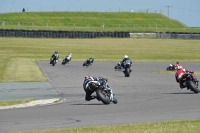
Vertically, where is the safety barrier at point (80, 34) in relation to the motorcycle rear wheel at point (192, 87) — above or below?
below

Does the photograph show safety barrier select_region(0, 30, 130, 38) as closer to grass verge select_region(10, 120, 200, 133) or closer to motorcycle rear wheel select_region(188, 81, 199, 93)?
motorcycle rear wheel select_region(188, 81, 199, 93)

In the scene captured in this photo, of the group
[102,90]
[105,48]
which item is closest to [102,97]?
[102,90]

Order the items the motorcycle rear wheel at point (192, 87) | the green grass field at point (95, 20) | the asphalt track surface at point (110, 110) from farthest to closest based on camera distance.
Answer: the green grass field at point (95, 20)
the motorcycle rear wheel at point (192, 87)
the asphalt track surface at point (110, 110)

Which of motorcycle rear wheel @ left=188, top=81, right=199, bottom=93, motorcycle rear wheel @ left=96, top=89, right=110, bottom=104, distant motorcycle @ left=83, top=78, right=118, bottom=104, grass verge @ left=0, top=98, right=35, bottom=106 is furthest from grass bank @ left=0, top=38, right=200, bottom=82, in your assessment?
motorcycle rear wheel @ left=96, top=89, right=110, bottom=104

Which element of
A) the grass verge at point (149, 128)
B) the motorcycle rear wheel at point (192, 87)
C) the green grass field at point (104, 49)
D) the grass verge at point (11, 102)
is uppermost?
the grass verge at point (149, 128)

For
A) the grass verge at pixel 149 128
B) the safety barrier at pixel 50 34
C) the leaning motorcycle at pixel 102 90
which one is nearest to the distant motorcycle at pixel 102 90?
the leaning motorcycle at pixel 102 90

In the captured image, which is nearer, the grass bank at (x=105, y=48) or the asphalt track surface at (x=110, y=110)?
the asphalt track surface at (x=110, y=110)

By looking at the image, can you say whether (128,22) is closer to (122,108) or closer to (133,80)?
(133,80)

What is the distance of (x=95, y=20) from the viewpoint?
12812 centimetres

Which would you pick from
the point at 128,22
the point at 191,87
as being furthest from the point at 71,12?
the point at 191,87

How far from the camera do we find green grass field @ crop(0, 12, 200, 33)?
11745 centimetres

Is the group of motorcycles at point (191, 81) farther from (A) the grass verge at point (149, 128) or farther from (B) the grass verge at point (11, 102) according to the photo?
(A) the grass verge at point (149, 128)

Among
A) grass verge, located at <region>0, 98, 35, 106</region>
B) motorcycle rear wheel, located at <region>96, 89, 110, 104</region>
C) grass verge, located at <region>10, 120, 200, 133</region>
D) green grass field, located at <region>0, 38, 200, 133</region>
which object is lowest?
green grass field, located at <region>0, 38, 200, 133</region>

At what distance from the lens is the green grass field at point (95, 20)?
385 feet
